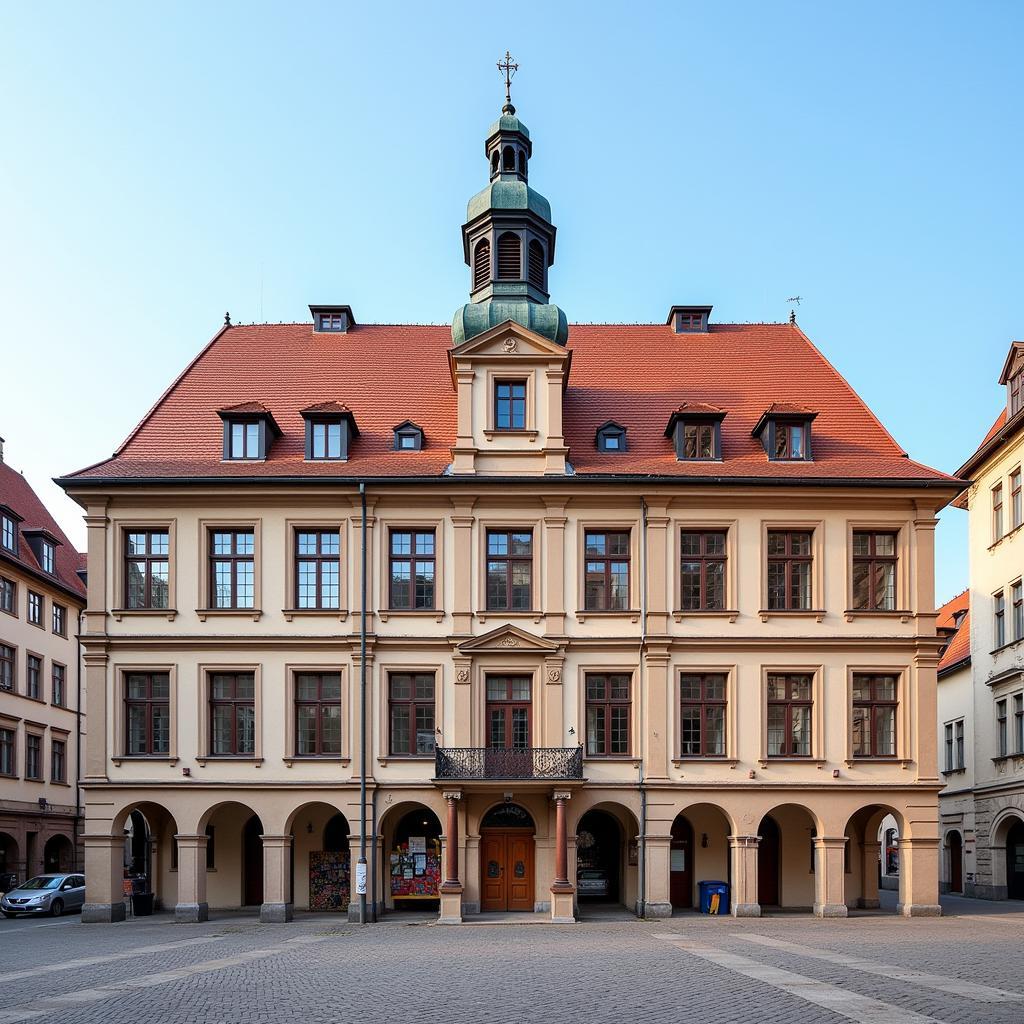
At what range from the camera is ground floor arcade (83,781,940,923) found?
33688 millimetres

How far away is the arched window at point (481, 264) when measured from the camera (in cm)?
3878

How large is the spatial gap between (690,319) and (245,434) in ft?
51.7

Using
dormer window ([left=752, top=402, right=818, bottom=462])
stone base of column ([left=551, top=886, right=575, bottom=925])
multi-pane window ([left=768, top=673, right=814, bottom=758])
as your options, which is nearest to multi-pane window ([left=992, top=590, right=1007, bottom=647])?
dormer window ([left=752, top=402, right=818, bottom=462])

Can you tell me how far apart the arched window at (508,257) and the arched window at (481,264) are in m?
0.42

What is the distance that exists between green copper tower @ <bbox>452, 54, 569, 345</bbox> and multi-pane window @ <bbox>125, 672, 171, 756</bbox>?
12.9 metres

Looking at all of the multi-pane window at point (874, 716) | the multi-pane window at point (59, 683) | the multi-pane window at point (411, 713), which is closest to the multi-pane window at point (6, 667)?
the multi-pane window at point (59, 683)

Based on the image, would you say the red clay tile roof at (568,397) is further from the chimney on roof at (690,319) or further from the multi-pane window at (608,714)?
the multi-pane window at (608,714)

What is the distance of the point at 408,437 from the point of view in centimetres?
3684

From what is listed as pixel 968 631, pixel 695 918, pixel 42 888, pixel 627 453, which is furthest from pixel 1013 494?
pixel 42 888

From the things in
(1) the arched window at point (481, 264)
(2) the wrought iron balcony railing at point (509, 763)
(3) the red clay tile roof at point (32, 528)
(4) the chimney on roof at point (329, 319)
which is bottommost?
(2) the wrought iron balcony railing at point (509, 763)

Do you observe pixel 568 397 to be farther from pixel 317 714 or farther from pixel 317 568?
pixel 317 714

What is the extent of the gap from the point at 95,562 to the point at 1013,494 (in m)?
29.7

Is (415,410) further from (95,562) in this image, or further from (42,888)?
A: (42,888)

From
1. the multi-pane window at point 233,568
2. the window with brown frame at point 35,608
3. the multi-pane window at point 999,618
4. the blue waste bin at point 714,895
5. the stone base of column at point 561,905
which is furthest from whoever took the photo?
the window with brown frame at point 35,608
